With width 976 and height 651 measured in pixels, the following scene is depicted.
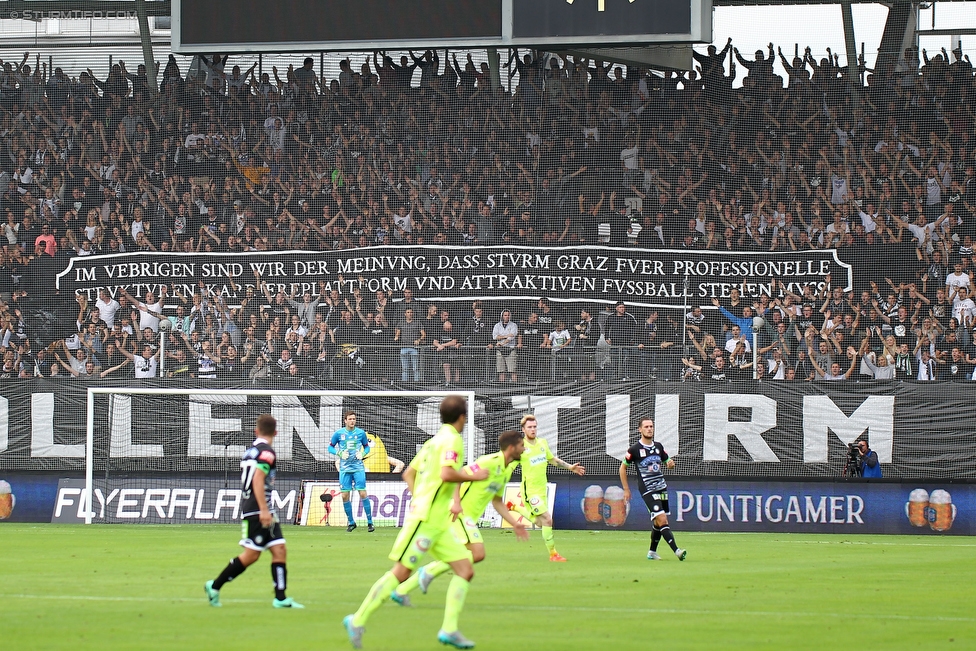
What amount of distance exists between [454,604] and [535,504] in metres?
9.70

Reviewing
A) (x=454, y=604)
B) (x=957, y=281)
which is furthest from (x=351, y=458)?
(x=454, y=604)

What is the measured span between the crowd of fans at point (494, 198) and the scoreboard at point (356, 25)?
12.0ft

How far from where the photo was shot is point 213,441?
25.4 m

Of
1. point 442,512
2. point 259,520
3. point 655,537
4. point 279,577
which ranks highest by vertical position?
A: point 442,512

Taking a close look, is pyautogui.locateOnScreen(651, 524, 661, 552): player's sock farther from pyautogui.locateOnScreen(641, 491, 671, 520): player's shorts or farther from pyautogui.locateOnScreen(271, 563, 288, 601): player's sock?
pyautogui.locateOnScreen(271, 563, 288, 601): player's sock

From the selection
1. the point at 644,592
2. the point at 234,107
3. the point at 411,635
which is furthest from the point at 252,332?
the point at 411,635

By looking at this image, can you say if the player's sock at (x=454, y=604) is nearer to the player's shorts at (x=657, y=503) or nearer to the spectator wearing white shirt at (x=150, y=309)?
the player's shorts at (x=657, y=503)

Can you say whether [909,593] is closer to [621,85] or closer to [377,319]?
[377,319]

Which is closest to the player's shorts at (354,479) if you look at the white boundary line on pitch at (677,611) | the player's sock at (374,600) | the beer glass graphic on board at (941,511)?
the beer glass graphic on board at (941,511)

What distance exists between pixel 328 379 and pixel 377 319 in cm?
164

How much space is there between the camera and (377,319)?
2581cm

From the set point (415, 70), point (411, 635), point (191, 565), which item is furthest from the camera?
point (415, 70)

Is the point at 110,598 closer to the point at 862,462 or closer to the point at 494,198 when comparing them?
the point at 862,462

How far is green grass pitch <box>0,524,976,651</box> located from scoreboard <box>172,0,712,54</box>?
10309mm
